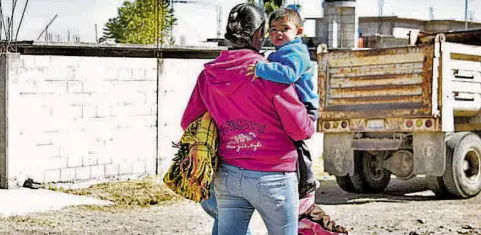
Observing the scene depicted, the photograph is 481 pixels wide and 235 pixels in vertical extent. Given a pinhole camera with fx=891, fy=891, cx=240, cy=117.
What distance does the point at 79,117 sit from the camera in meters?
12.3

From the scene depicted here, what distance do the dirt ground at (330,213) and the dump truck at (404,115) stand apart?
0.48 m

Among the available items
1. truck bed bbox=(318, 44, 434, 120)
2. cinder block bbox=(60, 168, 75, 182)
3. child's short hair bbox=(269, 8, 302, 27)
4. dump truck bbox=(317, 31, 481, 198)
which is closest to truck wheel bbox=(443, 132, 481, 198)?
dump truck bbox=(317, 31, 481, 198)

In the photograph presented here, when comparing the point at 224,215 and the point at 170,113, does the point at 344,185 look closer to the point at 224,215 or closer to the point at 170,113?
the point at 170,113

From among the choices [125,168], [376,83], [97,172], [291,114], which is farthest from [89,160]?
[291,114]

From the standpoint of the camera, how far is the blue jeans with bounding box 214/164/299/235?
4352mm

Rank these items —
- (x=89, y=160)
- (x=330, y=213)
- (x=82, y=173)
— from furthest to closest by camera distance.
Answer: (x=89, y=160)
(x=82, y=173)
(x=330, y=213)

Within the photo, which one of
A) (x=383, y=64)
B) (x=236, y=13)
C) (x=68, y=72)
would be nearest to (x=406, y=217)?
(x=383, y=64)

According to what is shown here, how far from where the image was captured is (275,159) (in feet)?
14.4

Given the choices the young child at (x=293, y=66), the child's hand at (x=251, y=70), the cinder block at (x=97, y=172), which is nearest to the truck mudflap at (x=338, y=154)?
the cinder block at (x=97, y=172)

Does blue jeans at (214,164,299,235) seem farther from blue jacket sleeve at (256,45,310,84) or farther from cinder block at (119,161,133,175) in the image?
cinder block at (119,161,133,175)

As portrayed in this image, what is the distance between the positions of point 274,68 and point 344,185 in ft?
28.4

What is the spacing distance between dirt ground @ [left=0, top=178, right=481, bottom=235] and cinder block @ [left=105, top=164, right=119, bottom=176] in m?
1.81

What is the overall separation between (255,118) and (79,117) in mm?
8221

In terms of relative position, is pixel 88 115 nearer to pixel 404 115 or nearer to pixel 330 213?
pixel 330 213
